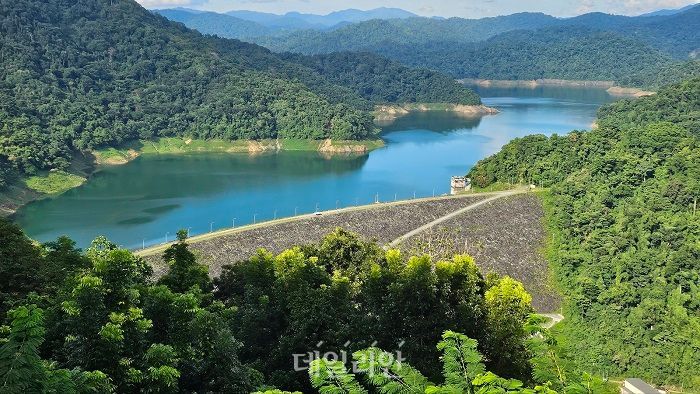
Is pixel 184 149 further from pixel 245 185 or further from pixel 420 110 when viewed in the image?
pixel 420 110

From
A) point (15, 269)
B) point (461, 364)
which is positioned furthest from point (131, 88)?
point (461, 364)

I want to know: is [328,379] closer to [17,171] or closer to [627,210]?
[627,210]

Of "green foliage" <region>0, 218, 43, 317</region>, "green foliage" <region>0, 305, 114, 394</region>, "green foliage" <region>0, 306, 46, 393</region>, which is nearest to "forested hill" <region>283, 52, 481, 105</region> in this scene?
"green foliage" <region>0, 218, 43, 317</region>

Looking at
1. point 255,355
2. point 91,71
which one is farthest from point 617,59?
point 255,355

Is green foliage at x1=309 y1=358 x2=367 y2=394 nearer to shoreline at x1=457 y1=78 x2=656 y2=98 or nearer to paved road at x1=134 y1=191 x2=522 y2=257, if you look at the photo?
paved road at x1=134 y1=191 x2=522 y2=257

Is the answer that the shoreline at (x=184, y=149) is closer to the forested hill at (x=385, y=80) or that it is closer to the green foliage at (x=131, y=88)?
the green foliage at (x=131, y=88)

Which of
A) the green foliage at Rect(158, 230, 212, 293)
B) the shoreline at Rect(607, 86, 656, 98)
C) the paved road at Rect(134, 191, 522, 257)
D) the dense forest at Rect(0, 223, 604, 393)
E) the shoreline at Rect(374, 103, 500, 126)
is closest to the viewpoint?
the dense forest at Rect(0, 223, 604, 393)
